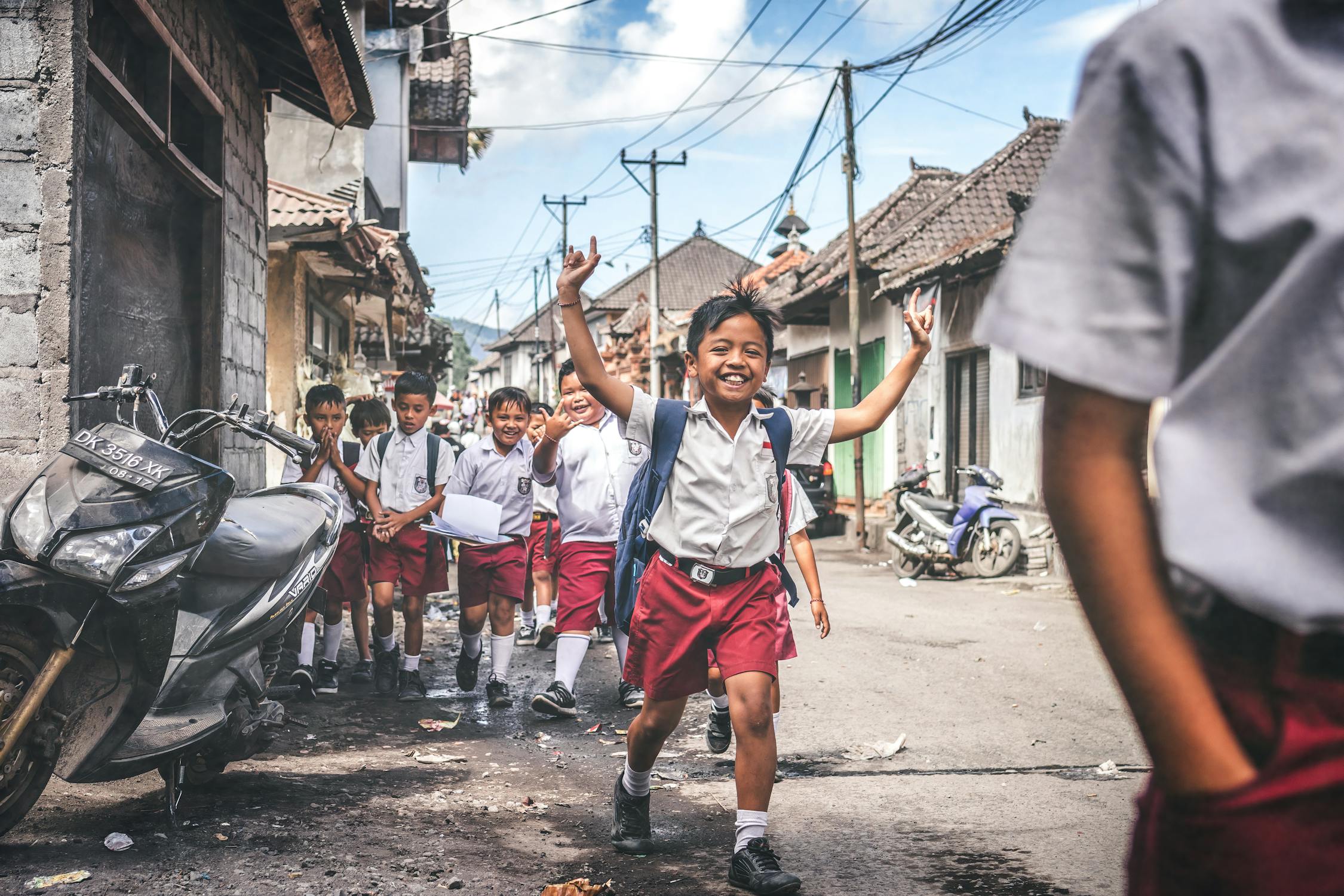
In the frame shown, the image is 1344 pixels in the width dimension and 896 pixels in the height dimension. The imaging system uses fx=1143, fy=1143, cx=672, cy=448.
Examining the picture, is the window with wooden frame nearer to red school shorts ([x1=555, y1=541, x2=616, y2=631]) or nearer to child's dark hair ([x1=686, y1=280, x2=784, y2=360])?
child's dark hair ([x1=686, y1=280, x2=784, y2=360])

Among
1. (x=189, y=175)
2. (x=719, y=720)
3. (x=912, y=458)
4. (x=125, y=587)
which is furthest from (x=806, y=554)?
(x=912, y=458)

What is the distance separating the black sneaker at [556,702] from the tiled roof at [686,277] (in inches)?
1768

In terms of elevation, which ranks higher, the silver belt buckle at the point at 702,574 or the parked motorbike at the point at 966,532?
the silver belt buckle at the point at 702,574

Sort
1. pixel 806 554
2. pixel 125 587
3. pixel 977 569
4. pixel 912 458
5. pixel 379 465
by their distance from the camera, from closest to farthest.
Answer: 1. pixel 125 587
2. pixel 806 554
3. pixel 379 465
4. pixel 977 569
5. pixel 912 458

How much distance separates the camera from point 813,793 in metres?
4.50

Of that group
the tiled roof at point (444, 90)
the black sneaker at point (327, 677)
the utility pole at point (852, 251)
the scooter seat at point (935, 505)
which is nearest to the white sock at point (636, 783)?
the black sneaker at point (327, 677)

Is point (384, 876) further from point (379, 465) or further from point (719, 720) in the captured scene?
point (379, 465)

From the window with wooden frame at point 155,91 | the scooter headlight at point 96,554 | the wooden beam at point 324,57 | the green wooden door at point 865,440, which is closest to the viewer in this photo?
the scooter headlight at point 96,554

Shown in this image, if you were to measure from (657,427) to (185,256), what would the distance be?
4.06m

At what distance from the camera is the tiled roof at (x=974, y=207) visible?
17.2 meters

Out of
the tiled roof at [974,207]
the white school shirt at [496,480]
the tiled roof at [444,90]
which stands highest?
the tiled roof at [444,90]

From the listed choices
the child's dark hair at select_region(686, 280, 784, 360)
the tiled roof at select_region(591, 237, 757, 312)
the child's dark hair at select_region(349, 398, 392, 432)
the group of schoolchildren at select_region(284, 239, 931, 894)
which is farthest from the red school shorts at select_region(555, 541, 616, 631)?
the tiled roof at select_region(591, 237, 757, 312)

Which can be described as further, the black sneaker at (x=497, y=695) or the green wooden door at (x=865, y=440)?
the green wooden door at (x=865, y=440)

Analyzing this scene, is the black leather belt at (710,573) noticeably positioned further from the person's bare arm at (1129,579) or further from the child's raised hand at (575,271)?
the person's bare arm at (1129,579)
